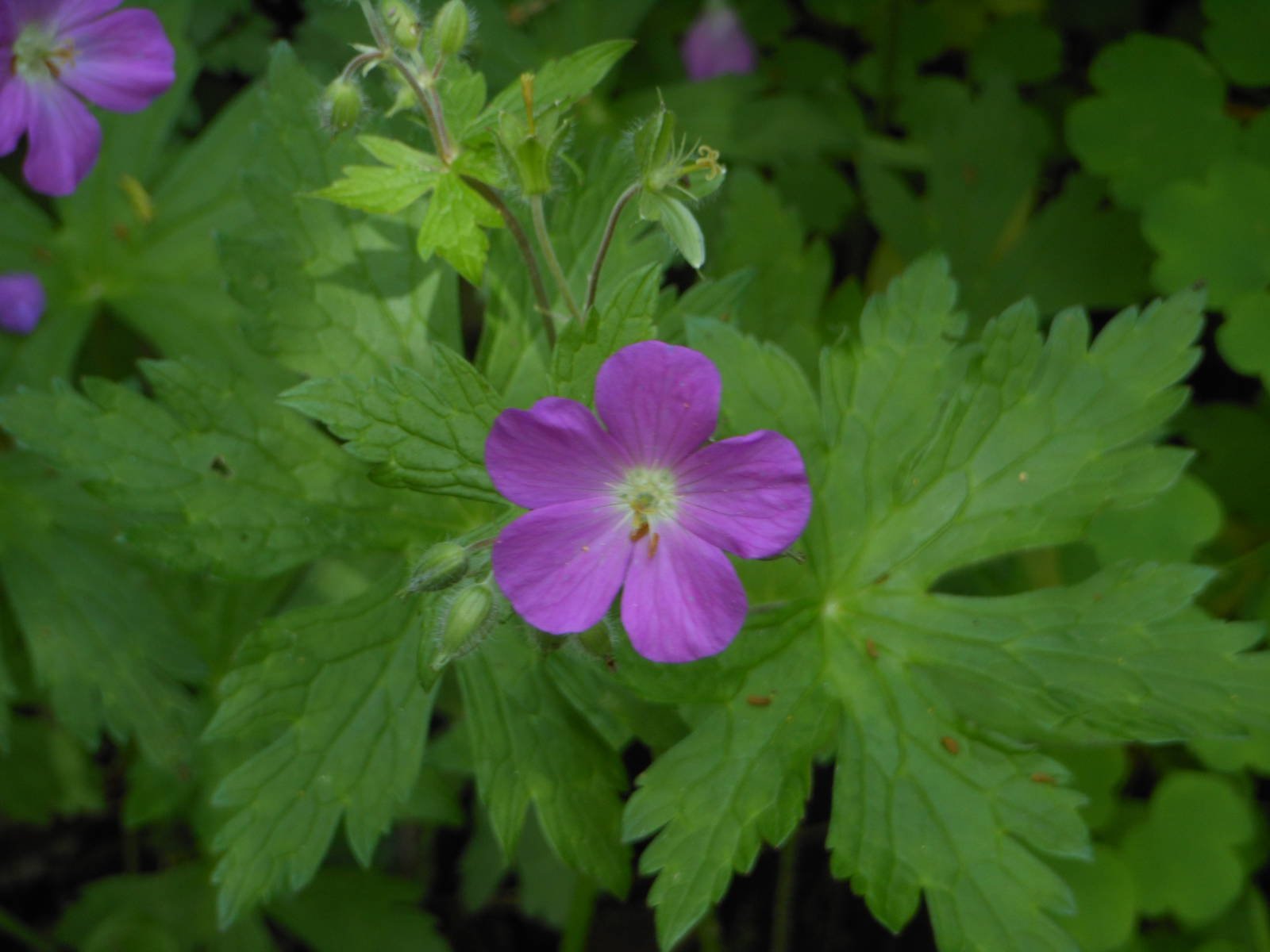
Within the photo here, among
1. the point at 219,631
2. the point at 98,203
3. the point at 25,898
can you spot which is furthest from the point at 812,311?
the point at 25,898

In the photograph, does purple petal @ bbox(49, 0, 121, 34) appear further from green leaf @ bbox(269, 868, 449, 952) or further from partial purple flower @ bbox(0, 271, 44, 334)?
green leaf @ bbox(269, 868, 449, 952)

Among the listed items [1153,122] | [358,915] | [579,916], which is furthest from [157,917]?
[1153,122]

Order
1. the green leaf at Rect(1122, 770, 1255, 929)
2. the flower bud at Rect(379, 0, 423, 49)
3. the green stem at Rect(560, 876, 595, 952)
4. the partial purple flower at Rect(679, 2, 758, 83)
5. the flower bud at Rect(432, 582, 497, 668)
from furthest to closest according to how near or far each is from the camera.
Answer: the partial purple flower at Rect(679, 2, 758, 83)
the green leaf at Rect(1122, 770, 1255, 929)
the green stem at Rect(560, 876, 595, 952)
the flower bud at Rect(379, 0, 423, 49)
the flower bud at Rect(432, 582, 497, 668)

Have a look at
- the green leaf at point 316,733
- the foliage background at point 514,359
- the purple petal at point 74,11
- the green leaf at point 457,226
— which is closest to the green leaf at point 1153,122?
the foliage background at point 514,359

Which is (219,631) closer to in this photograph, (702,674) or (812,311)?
(702,674)

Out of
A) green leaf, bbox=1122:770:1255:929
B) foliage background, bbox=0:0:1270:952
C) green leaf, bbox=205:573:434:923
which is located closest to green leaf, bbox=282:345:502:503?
green leaf, bbox=205:573:434:923

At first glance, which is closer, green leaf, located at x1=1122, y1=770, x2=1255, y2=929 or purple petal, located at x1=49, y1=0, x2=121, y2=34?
purple petal, located at x1=49, y1=0, x2=121, y2=34
